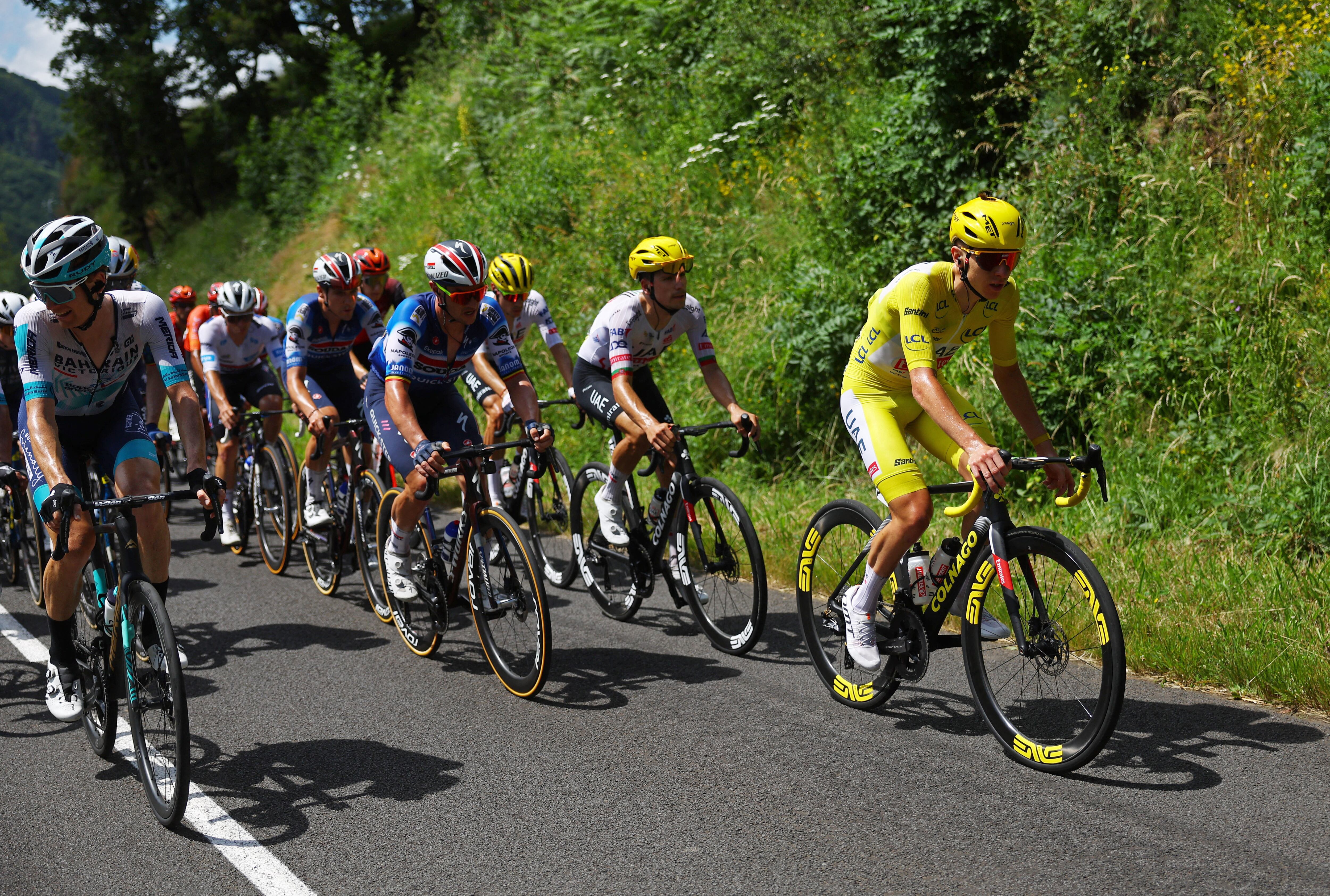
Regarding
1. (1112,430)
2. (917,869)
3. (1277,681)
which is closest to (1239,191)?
(1112,430)

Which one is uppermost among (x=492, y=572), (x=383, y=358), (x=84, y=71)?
(x=84, y=71)

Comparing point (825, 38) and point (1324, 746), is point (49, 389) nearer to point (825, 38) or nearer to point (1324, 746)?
point (1324, 746)

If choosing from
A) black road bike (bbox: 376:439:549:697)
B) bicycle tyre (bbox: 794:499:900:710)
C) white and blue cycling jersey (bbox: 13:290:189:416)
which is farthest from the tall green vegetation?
white and blue cycling jersey (bbox: 13:290:189:416)

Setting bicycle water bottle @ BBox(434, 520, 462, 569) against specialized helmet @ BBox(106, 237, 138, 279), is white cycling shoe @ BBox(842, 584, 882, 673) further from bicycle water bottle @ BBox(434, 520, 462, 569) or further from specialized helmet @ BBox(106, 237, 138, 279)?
specialized helmet @ BBox(106, 237, 138, 279)

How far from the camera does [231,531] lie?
32.3 ft

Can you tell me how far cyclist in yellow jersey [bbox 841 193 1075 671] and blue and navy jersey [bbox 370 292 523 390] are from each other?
7.96 feet

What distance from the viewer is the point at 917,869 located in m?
3.71

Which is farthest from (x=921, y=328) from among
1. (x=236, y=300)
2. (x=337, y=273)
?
(x=236, y=300)

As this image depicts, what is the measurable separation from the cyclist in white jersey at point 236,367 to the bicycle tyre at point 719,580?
4.58 metres

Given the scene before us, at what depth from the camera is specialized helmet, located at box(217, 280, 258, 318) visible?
9133mm

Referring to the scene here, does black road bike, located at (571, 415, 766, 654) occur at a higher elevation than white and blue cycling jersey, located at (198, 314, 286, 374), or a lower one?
lower

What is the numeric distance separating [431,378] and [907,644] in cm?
332

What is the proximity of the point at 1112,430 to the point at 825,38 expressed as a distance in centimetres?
700

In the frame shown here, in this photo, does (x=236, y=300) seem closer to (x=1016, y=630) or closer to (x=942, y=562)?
(x=942, y=562)
